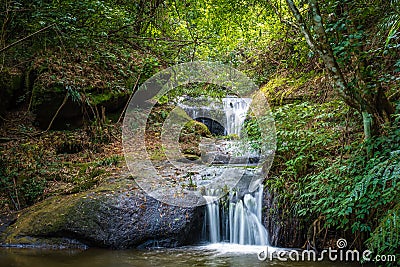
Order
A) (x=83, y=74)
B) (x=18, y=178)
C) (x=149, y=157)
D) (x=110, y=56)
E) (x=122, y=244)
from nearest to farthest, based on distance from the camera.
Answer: (x=122, y=244) < (x=18, y=178) < (x=110, y=56) < (x=149, y=157) < (x=83, y=74)

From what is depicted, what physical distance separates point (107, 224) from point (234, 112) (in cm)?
708

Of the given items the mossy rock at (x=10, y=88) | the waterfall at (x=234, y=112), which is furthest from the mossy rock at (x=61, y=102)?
the waterfall at (x=234, y=112)

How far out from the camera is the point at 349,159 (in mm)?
4969

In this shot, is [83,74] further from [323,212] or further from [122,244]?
[323,212]

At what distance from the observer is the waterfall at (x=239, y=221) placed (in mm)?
5984

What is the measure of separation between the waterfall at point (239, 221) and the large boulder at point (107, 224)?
0.91 ft

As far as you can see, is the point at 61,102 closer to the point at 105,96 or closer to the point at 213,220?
the point at 105,96

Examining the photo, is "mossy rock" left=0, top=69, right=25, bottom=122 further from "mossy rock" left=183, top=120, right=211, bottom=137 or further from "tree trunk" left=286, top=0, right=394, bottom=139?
"tree trunk" left=286, top=0, right=394, bottom=139

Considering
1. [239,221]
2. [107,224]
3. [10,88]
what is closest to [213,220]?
[239,221]

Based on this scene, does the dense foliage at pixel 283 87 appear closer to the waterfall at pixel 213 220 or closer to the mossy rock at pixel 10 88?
the mossy rock at pixel 10 88

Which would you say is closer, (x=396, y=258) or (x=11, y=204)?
(x=396, y=258)

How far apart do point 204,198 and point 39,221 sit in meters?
2.86

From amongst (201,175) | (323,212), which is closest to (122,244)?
(201,175)

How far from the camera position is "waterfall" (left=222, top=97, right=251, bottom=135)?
11.5 m
